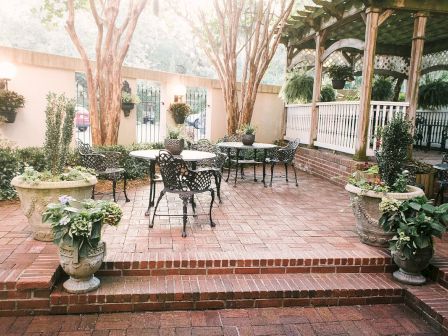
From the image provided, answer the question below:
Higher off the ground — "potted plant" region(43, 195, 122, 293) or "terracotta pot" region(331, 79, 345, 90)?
"terracotta pot" region(331, 79, 345, 90)

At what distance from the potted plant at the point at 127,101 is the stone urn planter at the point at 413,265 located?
21.8 ft

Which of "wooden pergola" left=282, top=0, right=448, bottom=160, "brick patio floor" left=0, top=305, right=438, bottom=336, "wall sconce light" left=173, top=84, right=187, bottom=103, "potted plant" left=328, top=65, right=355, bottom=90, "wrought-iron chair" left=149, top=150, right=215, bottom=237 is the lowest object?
"brick patio floor" left=0, top=305, right=438, bottom=336

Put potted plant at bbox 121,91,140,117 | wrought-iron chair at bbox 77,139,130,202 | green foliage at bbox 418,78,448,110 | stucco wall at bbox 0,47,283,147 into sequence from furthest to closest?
green foliage at bbox 418,78,448,110
potted plant at bbox 121,91,140,117
stucco wall at bbox 0,47,283,147
wrought-iron chair at bbox 77,139,130,202

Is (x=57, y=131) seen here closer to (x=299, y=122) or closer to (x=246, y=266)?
(x=246, y=266)

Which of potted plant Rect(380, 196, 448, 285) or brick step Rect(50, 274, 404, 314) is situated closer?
brick step Rect(50, 274, 404, 314)

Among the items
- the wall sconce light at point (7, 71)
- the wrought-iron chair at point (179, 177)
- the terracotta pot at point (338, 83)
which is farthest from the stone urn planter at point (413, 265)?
the wall sconce light at point (7, 71)

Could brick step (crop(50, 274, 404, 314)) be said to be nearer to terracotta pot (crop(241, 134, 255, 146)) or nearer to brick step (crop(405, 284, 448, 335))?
brick step (crop(405, 284, 448, 335))

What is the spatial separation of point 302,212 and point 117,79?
4.06 metres

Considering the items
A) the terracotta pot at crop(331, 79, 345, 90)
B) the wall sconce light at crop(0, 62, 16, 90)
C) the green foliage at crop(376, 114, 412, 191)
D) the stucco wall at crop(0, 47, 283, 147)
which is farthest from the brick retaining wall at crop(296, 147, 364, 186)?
the wall sconce light at crop(0, 62, 16, 90)

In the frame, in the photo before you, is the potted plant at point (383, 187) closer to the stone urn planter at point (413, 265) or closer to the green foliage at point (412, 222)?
the green foliage at point (412, 222)

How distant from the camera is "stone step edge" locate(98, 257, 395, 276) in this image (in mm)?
3197

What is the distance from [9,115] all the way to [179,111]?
387 cm

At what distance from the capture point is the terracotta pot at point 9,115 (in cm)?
635

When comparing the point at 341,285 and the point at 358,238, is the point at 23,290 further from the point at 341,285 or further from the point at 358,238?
the point at 358,238
